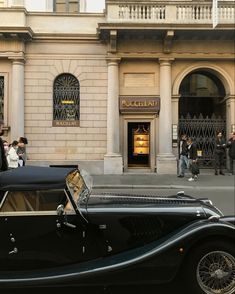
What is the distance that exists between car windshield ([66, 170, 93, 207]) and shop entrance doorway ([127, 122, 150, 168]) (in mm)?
14786

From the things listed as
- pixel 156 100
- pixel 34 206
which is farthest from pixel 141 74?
pixel 34 206

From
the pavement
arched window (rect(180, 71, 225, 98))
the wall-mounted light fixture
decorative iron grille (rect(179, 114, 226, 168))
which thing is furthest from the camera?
arched window (rect(180, 71, 225, 98))

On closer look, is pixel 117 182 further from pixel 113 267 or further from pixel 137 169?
pixel 113 267

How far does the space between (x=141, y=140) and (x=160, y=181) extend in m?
4.19

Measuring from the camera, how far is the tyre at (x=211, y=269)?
4.33 meters

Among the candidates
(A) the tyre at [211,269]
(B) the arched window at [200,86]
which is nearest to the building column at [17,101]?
(B) the arched window at [200,86]

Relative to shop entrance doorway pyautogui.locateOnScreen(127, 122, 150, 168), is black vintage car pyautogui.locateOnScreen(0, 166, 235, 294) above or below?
below

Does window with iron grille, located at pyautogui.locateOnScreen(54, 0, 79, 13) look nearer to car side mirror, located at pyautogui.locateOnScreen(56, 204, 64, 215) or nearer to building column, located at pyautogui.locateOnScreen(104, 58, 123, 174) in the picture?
building column, located at pyautogui.locateOnScreen(104, 58, 123, 174)

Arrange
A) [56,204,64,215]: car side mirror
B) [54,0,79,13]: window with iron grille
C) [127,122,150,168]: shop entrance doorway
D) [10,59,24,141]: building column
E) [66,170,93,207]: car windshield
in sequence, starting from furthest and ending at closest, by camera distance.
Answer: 1. [54,0,79,13]: window with iron grille
2. [127,122,150,168]: shop entrance doorway
3. [10,59,24,141]: building column
4. [66,170,93,207]: car windshield
5. [56,204,64,215]: car side mirror

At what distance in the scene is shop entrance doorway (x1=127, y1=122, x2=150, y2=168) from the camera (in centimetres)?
2039

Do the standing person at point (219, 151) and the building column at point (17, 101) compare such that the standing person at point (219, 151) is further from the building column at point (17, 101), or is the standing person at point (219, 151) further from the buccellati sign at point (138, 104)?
the building column at point (17, 101)

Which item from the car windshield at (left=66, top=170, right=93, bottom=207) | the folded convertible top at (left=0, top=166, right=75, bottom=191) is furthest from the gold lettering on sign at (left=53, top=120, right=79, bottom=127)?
the folded convertible top at (left=0, top=166, right=75, bottom=191)

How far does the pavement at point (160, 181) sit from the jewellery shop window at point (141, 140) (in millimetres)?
1567

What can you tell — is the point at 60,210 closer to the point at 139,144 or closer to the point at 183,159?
the point at 183,159
